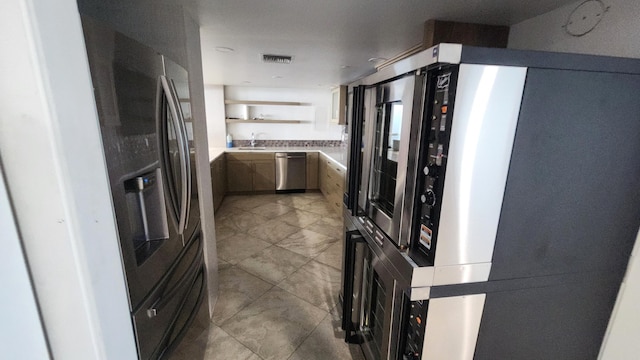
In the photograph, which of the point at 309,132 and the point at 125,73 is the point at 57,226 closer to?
the point at 125,73

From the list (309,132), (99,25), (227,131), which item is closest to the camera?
(99,25)

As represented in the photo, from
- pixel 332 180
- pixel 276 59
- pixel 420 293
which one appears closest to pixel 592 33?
pixel 420 293

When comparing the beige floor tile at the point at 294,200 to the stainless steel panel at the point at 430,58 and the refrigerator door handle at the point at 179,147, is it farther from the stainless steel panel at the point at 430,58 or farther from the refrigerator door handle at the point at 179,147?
the stainless steel panel at the point at 430,58

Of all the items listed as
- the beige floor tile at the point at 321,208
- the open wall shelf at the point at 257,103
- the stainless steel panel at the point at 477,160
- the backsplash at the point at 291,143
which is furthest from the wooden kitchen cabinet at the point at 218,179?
the stainless steel panel at the point at 477,160

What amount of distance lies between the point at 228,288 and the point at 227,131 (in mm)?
3680

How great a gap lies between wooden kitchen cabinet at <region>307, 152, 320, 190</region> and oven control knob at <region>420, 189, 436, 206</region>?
4.21 meters

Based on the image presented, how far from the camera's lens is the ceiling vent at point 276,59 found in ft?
8.59

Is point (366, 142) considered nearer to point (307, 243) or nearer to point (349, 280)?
point (349, 280)

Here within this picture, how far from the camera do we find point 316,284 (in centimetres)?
243

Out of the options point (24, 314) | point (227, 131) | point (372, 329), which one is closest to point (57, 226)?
point (24, 314)

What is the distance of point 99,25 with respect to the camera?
2.45 ft

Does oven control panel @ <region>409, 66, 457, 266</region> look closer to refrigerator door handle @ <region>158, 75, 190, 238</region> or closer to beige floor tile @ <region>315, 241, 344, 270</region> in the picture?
refrigerator door handle @ <region>158, 75, 190, 238</region>

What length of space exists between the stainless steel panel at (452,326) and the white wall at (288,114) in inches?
195

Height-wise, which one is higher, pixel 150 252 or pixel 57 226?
pixel 57 226
